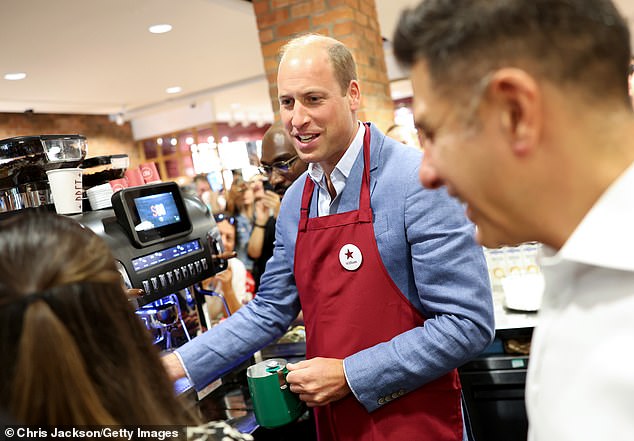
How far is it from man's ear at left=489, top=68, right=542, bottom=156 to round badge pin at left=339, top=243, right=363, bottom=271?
2.89ft

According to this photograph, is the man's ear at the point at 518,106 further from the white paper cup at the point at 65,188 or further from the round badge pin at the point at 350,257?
the white paper cup at the point at 65,188

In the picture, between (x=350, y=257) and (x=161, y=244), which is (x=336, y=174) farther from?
(x=161, y=244)

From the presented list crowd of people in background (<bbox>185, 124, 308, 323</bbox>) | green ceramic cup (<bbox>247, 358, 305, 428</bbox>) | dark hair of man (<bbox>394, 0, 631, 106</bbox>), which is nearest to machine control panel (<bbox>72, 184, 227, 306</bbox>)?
crowd of people in background (<bbox>185, 124, 308, 323</bbox>)

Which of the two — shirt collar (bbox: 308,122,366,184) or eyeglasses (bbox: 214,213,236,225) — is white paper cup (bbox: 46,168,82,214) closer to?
shirt collar (bbox: 308,122,366,184)

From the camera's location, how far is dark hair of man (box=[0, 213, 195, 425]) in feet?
2.43

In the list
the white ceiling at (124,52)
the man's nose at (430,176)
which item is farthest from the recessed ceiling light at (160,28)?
the man's nose at (430,176)

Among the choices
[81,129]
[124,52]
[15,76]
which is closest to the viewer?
[124,52]

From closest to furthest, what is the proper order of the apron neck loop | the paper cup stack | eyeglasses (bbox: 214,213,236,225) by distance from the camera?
the apron neck loop < the paper cup stack < eyeglasses (bbox: 214,213,236,225)

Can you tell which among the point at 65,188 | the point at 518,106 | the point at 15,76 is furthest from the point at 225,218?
the point at 15,76

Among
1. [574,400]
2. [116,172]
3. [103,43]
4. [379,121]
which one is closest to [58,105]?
Result: [103,43]

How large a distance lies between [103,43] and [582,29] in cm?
655

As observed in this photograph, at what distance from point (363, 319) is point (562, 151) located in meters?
0.95

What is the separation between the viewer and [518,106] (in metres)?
0.64

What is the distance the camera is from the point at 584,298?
2.26ft
